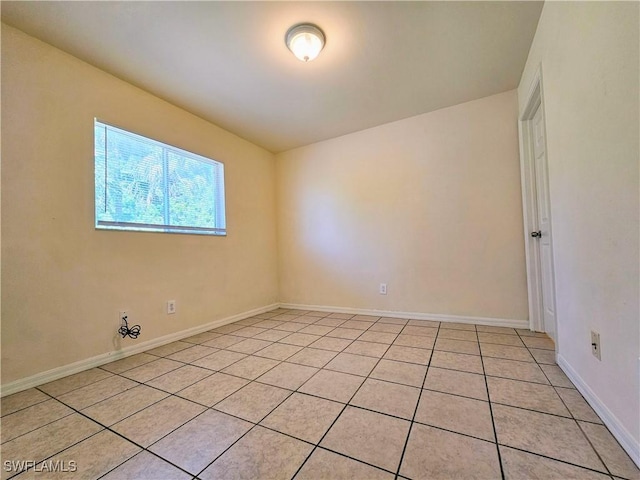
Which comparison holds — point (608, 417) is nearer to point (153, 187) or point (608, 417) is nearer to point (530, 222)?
point (530, 222)

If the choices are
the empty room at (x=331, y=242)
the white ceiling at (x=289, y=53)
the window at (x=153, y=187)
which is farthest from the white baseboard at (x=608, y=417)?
the window at (x=153, y=187)

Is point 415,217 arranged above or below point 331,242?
above

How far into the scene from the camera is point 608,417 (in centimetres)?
114

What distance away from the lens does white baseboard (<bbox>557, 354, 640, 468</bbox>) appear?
3.20ft

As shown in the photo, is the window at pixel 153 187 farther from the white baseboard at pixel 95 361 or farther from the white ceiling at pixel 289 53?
the white baseboard at pixel 95 361

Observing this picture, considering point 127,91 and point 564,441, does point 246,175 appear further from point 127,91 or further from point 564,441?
point 564,441

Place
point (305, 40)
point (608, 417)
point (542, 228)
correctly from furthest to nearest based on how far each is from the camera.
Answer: point (542, 228)
point (305, 40)
point (608, 417)

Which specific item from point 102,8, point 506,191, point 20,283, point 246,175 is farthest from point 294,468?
point 246,175

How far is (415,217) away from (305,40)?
2.04m

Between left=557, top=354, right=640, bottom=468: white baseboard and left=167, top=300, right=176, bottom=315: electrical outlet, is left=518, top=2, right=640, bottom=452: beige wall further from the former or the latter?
left=167, top=300, right=176, bottom=315: electrical outlet

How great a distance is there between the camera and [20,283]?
167 cm

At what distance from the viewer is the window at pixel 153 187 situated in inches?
83.6

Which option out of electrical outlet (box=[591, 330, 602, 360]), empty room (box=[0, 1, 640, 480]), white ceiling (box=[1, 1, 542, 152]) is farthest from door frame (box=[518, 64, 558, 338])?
electrical outlet (box=[591, 330, 602, 360])

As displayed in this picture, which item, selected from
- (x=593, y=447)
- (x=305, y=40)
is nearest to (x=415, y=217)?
(x=305, y=40)
